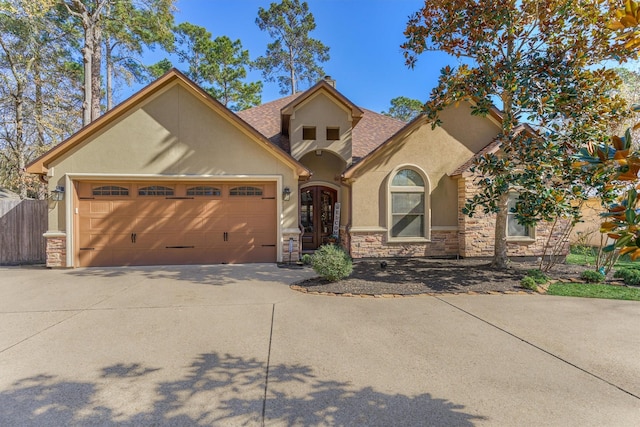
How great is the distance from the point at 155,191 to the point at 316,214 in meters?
5.76

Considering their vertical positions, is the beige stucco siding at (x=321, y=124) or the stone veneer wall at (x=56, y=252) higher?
the beige stucco siding at (x=321, y=124)

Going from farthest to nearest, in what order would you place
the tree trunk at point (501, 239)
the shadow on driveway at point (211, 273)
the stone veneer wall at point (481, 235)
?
the stone veneer wall at point (481, 235)
the tree trunk at point (501, 239)
the shadow on driveway at point (211, 273)

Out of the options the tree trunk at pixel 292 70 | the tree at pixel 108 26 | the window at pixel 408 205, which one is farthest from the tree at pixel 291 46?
the window at pixel 408 205

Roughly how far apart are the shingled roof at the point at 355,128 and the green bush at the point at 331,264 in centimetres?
558

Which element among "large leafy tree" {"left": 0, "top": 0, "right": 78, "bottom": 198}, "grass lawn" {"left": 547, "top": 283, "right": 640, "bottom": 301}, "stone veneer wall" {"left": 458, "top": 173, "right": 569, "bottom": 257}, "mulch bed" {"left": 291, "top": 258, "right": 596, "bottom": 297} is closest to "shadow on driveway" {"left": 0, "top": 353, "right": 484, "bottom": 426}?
"mulch bed" {"left": 291, "top": 258, "right": 596, "bottom": 297}

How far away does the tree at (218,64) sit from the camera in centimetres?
2148

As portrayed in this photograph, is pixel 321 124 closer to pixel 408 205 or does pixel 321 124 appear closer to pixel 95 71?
pixel 408 205

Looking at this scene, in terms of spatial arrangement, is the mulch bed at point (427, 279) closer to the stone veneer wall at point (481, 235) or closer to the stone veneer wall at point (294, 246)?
the stone veneer wall at point (481, 235)

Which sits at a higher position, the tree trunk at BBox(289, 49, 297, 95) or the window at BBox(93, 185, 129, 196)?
the tree trunk at BBox(289, 49, 297, 95)

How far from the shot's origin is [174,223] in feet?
31.7

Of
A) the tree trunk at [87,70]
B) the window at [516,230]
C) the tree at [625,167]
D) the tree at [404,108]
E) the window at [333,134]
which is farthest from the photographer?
the tree at [404,108]

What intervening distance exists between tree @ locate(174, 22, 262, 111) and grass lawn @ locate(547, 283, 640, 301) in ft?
69.0

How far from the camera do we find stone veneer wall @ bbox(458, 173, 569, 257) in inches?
402

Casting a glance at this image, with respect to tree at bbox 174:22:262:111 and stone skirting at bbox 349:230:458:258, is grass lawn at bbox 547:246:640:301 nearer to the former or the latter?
stone skirting at bbox 349:230:458:258
